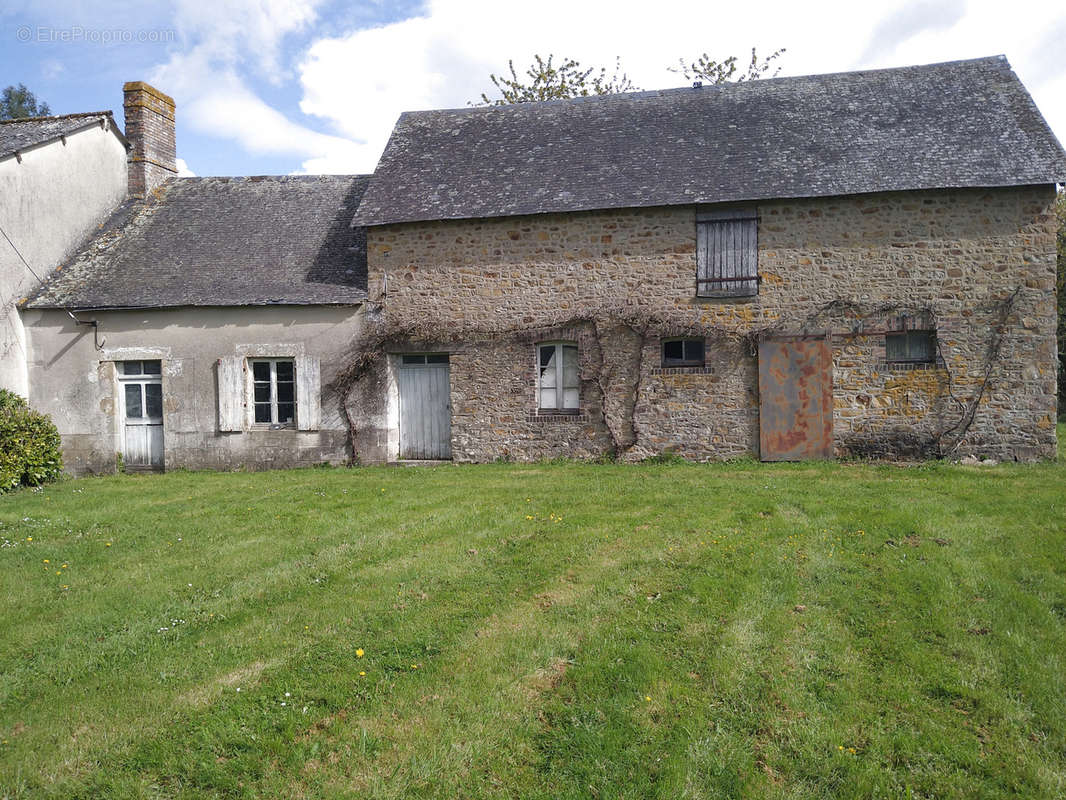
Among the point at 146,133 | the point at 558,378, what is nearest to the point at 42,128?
the point at 146,133

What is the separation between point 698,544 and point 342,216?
1120 centimetres

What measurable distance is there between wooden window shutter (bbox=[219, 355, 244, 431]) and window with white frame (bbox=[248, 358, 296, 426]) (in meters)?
0.24

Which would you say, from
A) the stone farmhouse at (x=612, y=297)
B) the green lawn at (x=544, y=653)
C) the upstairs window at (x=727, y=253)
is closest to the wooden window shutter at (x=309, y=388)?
the stone farmhouse at (x=612, y=297)

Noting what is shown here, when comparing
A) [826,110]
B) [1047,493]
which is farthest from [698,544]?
[826,110]

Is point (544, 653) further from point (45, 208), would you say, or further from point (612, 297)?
point (45, 208)

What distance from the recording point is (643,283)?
42.2ft

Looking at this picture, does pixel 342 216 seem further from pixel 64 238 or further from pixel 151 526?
pixel 151 526

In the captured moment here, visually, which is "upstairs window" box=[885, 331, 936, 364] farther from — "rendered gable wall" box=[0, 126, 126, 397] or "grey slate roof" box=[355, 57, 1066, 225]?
"rendered gable wall" box=[0, 126, 126, 397]

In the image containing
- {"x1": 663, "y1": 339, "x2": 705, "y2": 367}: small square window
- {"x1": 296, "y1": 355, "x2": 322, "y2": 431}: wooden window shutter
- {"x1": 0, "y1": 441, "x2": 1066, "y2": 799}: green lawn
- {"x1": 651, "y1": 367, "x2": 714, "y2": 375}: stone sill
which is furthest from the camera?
{"x1": 296, "y1": 355, "x2": 322, "y2": 431}: wooden window shutter

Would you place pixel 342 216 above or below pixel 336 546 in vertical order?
above

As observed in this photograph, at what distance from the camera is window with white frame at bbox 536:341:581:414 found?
13164 millimetres

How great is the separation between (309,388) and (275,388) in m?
0.70

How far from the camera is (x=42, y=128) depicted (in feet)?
47.9

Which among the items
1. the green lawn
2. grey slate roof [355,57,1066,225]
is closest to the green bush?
the green lawn
